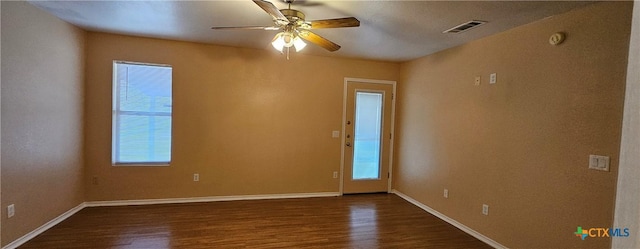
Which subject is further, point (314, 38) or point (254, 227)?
point (254, 227)

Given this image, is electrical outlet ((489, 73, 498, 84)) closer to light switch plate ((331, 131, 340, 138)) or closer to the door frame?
the door frame

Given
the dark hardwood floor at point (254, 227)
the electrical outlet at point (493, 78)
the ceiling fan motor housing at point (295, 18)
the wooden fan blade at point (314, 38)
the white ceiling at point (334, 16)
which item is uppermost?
the white ceiling at point (334, 16)

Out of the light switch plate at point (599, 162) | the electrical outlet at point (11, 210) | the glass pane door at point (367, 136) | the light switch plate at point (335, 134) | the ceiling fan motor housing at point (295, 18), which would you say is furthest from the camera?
the glass pane door at point (367, 136)

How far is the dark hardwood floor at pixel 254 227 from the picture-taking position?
2768 millimetres

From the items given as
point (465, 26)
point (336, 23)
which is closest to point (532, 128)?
point (465, 26)

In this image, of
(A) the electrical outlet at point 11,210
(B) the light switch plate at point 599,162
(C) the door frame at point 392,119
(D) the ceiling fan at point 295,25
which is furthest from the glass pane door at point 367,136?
(A) the electrical outlet at point 11,210

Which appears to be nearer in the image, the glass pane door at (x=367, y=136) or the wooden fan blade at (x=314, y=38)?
the wooden fan blade at (x=314, y=38)

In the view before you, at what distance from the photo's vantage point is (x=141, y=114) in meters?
3.69

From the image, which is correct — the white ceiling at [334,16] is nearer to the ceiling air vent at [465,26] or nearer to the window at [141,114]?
the ceiling air vent at [465,26]

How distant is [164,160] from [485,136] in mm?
4052

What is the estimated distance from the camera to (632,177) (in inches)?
19.0

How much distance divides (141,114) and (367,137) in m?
3.33

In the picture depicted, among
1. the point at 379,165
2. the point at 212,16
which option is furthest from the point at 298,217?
the point at 212,16

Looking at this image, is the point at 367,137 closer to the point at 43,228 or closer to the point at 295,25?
the point at 295,25
